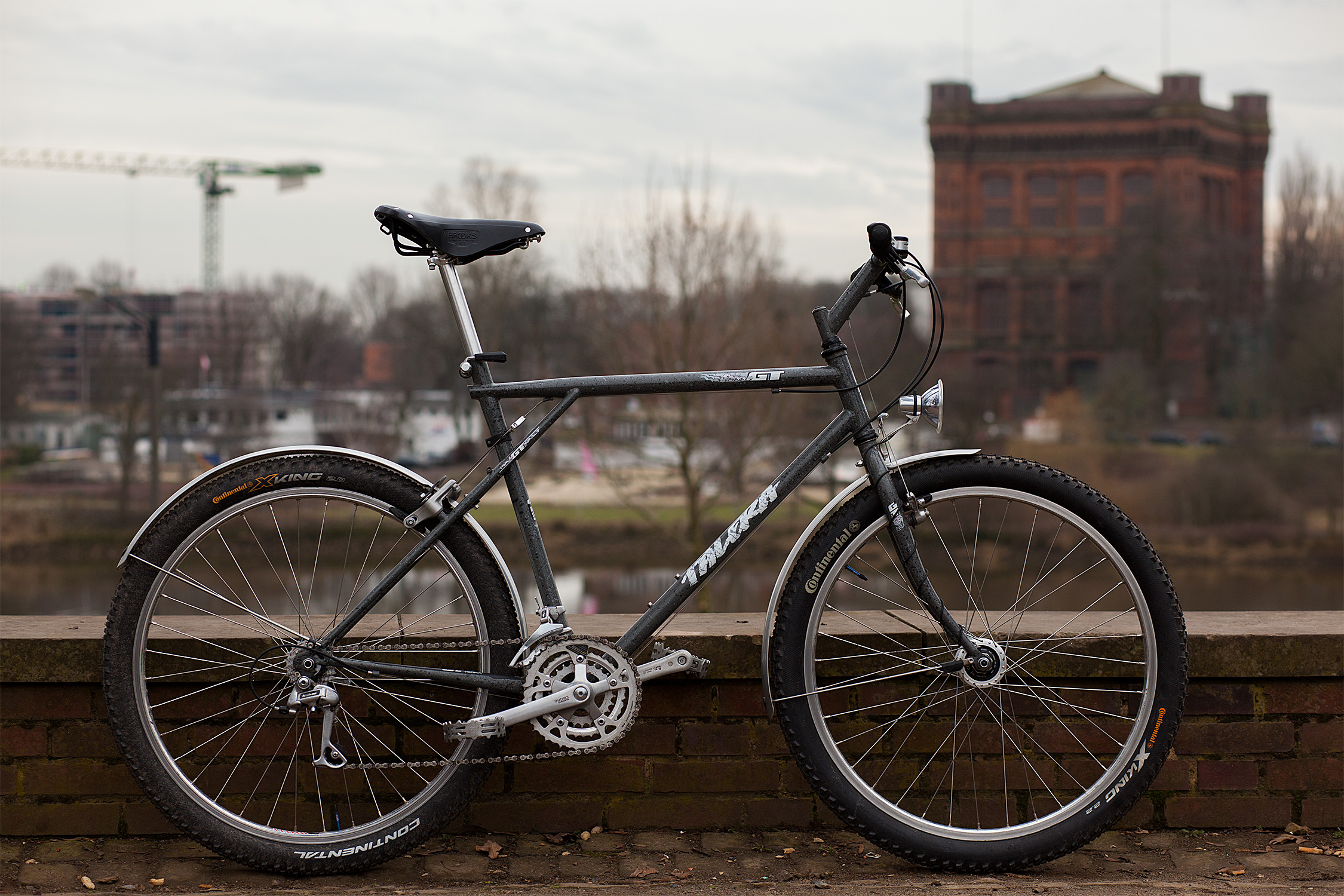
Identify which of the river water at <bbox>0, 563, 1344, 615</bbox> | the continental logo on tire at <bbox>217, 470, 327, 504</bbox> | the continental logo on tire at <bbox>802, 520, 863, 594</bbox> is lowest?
the river water at <bbox>0, 563, 1344, 615</bbox>

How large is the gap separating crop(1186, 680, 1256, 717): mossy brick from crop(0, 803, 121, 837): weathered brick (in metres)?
2.61

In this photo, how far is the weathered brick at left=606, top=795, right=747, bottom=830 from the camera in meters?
2.96

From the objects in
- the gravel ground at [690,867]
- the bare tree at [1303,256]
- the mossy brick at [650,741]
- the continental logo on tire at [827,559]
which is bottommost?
the gravel ground at [690,867]

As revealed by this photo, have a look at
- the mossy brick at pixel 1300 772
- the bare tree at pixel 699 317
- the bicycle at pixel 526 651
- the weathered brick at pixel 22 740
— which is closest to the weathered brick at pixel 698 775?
the bicycle at pixel 526 651

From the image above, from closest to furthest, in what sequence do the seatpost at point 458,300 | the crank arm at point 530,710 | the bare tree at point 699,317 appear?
the crank arm at point 530,710, the seatpost at point 458,300, the bare tree at point 699,317

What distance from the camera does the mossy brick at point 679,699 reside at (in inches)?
116

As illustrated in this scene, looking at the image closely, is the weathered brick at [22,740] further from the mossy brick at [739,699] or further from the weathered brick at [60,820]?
the mossy brick at [739,699]

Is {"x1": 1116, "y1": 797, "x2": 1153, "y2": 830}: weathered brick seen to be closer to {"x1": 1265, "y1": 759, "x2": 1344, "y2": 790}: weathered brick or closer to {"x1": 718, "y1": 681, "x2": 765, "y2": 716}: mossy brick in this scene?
{"x1": 1265, "y1": 759, "x2": 1344, "y2": 790}: weathered brick

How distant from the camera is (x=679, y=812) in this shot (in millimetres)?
2963

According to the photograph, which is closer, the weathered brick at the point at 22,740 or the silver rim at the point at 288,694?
the silver rim at the point at 288,694

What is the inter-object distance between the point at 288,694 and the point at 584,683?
70 cm

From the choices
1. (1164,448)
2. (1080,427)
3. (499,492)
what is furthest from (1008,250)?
(499,492)

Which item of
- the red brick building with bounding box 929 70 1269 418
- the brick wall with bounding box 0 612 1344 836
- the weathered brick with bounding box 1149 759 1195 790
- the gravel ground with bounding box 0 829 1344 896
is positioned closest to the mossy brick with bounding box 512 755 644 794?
the brick wall with bounding box 0 612 1344 836

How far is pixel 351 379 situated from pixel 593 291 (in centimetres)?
3247
